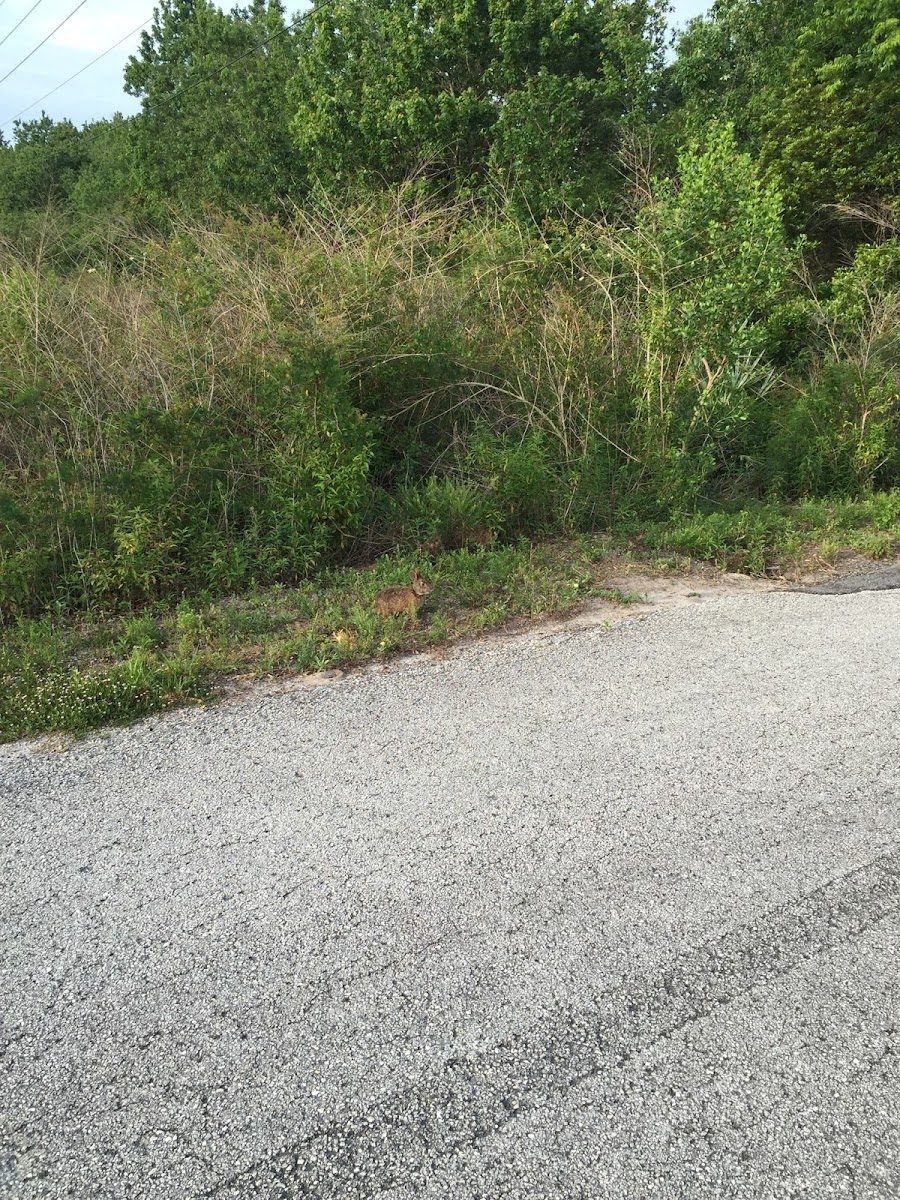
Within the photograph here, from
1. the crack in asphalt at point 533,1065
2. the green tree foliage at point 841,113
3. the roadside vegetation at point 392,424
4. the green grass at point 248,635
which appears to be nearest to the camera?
the crack in asphalt at point 533,1065

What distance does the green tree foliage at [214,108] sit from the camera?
69.7ft

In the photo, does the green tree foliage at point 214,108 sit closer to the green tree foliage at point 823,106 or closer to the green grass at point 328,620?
the green tree foliage at point 823,106

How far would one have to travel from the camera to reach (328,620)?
5.16 metres

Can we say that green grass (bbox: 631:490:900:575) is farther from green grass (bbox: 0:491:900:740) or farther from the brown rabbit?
the brown rabbit

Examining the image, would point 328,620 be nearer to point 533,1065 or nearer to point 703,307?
point 533,1065

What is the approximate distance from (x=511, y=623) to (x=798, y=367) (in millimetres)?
6746

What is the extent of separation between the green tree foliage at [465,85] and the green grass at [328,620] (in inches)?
498

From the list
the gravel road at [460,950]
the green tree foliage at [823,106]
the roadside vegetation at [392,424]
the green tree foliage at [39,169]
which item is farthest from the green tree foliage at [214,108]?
the gravel road at [460,950]

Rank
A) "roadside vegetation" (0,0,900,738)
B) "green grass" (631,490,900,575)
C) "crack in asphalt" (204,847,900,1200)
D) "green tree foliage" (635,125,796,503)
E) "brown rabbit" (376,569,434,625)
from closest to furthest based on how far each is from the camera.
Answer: "crack in asphalt" (204,847,900,1200)
"brown rabbit" (376,569,434,625)
"roadside vegetation" (0,0,900,738)
"green grass" (631,490,900,575)
"green tree foliage" (635,125,796,503)

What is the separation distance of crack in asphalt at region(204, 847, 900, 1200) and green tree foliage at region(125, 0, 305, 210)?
18.8 m

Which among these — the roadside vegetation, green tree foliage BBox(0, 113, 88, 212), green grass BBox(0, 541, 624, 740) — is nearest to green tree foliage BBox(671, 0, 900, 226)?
the roadside vegetation

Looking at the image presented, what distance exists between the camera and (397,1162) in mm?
1919

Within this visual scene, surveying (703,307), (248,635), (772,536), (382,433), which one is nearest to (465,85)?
(703,307)

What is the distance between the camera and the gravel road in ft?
6.39
